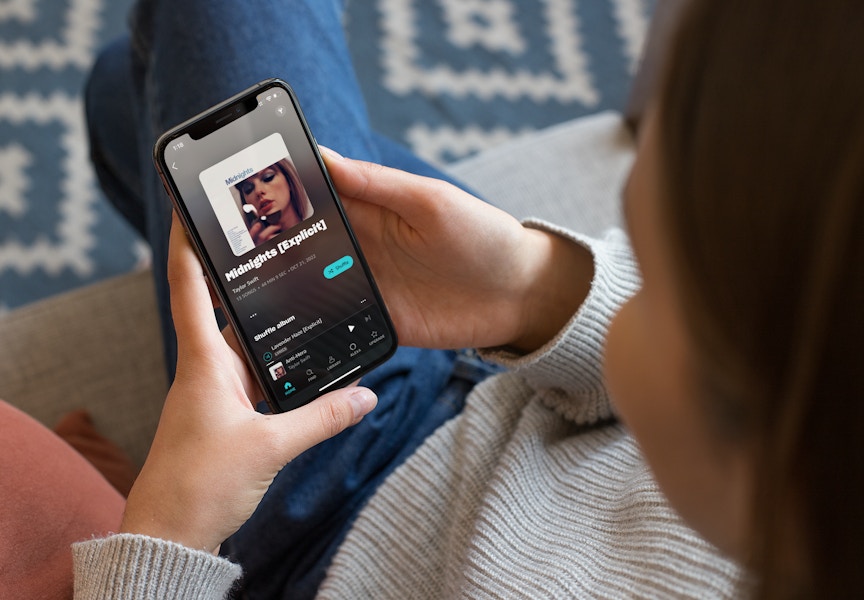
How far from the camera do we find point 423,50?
4.65 ft

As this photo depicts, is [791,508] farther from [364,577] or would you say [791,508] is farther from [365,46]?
[365,46]

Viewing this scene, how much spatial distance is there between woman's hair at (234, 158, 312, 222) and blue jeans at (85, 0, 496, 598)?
11 cm

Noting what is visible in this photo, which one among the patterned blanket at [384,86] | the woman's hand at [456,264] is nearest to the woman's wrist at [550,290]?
the woman's hand at [456,264]

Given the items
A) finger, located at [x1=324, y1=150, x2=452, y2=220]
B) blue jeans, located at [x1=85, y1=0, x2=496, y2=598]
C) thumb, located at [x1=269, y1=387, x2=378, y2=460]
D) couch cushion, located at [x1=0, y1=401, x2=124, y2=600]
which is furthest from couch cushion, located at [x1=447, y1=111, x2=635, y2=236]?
couch cushion, located at [x1=0, y1=401, x2=124, y2=600]

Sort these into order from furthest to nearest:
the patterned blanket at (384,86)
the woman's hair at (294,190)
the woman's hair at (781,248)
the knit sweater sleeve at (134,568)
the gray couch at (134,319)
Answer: the patterned blanket at (384,86), the gray couch at (134,319), the woman's hair at (294,190), the knit sweater sleeve at (134,568), the woman's hair at (781,248)

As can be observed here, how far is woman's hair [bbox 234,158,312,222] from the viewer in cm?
61

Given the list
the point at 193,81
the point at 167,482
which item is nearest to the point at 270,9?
the point at 193,81

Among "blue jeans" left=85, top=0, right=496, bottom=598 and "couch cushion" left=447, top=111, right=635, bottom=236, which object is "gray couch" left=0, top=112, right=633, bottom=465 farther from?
"blue jeans" left=85, top=0, right=496, bottom=598

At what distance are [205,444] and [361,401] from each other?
127 millimetres

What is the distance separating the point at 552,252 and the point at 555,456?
0.19 meters

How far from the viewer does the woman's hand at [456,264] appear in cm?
62

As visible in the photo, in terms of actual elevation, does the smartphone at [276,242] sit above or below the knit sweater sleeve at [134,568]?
above

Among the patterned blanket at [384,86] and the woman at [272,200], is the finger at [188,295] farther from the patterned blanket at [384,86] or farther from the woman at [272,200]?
the patterned blanket at [384,86]

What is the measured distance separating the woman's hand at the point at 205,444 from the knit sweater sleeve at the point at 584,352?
194mm
